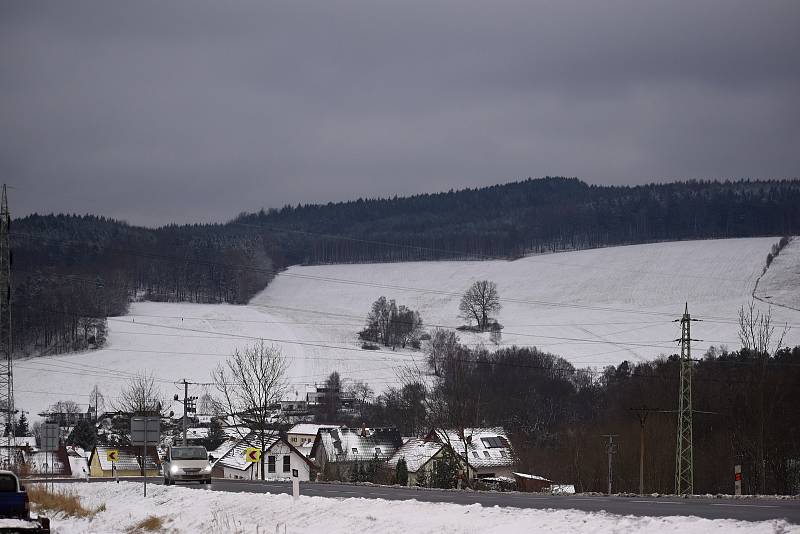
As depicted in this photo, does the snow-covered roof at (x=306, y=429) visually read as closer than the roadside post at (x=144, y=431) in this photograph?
No

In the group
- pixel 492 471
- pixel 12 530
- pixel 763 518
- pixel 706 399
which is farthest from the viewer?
pixel 492 471

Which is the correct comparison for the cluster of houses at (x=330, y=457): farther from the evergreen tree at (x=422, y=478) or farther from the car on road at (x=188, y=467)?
the car on road at (x=188, y=467)

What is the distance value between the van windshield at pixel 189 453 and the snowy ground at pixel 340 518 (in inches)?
261

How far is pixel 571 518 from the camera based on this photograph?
21.5 m

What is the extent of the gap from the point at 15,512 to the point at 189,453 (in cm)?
2354

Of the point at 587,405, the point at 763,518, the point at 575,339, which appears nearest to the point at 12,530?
the point at 763,518

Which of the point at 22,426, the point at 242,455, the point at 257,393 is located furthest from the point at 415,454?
the point at 22,426

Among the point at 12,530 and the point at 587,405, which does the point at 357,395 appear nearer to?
the point at 587,405

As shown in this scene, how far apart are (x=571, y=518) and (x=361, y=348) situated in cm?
17055

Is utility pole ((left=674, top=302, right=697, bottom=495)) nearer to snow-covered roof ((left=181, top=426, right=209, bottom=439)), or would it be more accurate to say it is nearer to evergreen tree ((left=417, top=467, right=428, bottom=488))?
evergreen tree ((left=417, top=467, right=428, bottom=488))

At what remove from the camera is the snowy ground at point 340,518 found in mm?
19906

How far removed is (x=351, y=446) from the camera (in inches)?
4178

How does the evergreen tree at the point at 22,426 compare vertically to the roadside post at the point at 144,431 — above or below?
below

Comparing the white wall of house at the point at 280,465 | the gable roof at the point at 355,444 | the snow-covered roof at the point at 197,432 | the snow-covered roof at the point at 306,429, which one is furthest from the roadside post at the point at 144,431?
the snow-covered roof at the point at 197,432
